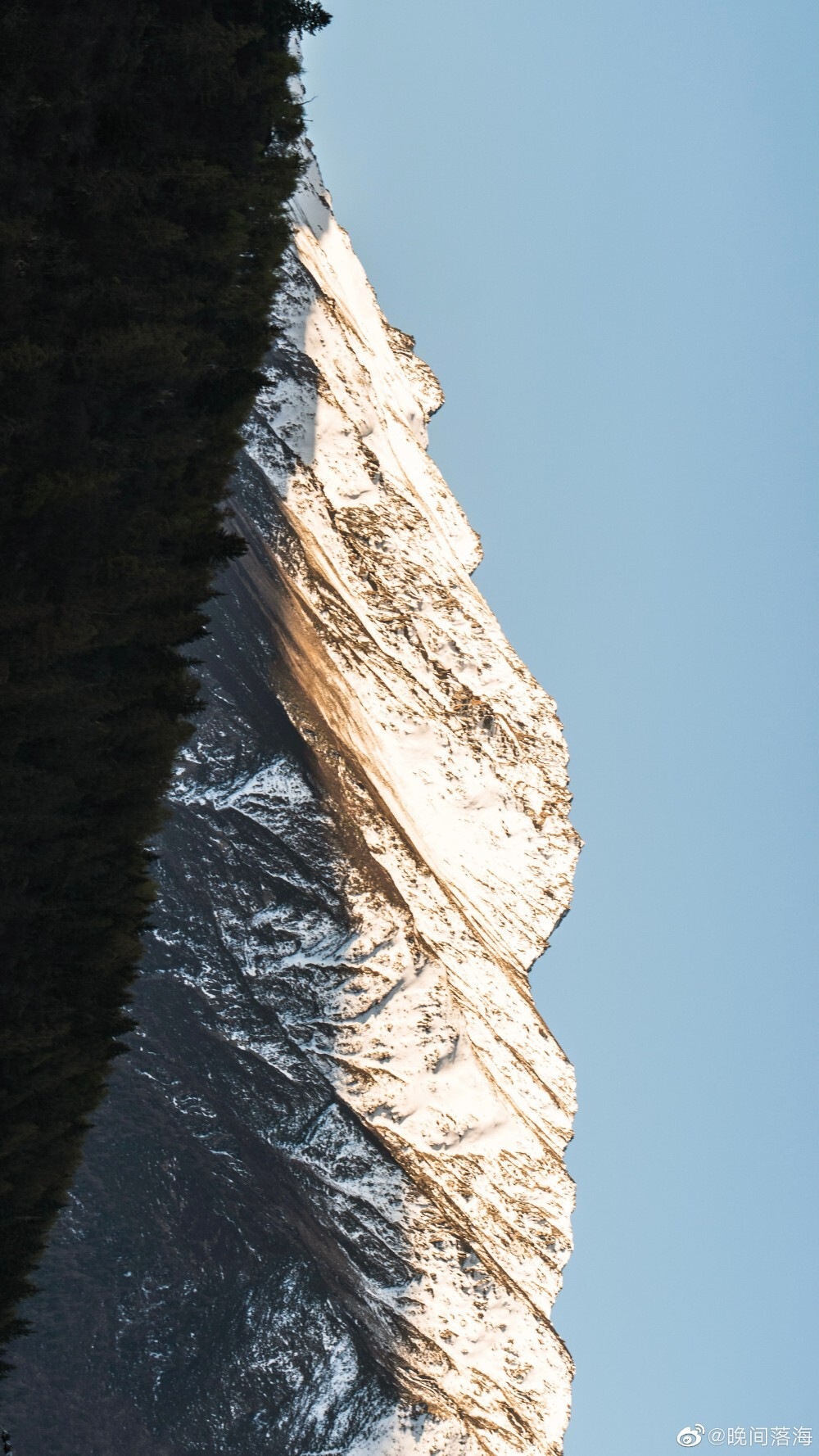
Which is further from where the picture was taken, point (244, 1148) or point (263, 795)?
point (263, 795)

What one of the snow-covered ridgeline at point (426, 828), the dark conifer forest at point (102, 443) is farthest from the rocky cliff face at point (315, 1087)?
the dark conifer forest at point (102, 443)

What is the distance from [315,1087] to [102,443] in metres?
59.6

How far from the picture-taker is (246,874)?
2830 inches

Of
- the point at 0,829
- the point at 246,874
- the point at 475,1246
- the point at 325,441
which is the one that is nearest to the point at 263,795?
the point at 246,874

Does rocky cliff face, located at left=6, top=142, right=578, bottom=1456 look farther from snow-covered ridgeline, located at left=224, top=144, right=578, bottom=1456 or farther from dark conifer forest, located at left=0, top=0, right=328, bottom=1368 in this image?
dark conifer forest, located at left=0, top=0, right=328, bottom=1368

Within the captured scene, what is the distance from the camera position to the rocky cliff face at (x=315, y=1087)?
56.9 m

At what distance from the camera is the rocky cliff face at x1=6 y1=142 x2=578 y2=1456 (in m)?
56.9

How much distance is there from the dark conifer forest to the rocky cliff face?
1536 inches

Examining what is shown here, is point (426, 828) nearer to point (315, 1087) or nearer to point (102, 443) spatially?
point (315, 1087)

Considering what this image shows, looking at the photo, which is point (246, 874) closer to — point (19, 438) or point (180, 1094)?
point (180, 1094)

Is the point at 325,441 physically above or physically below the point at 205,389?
above

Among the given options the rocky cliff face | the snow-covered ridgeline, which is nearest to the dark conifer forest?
the rocky cliff face

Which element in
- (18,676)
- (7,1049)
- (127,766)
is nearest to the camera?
(18,676)

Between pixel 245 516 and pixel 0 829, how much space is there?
70.1m
